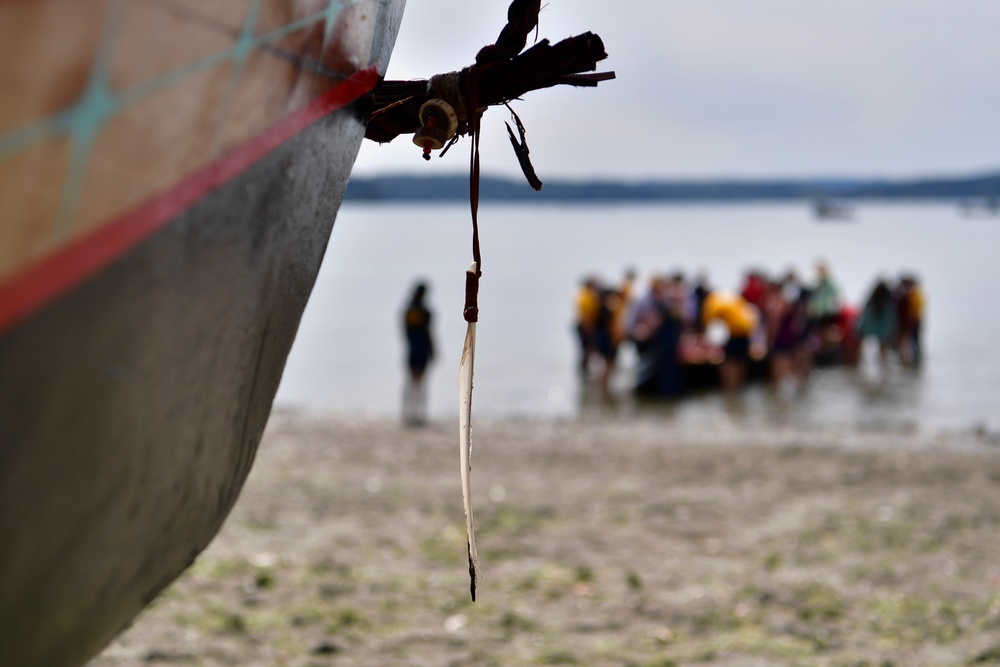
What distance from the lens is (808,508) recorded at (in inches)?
393

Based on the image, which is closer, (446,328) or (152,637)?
(152,637)

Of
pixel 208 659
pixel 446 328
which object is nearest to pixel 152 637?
pixel 208 659

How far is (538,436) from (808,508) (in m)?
6.86

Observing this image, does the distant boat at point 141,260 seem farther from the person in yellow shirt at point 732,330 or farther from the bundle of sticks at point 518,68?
the person in yellow shirt at point 732,330

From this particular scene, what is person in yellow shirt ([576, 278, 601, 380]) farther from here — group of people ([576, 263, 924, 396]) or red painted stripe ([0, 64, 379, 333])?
red painted stripe ([0, 64, 379, 333])

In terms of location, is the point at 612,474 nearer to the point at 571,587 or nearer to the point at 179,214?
the point at 571,587

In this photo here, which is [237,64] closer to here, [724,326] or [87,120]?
[87,120]

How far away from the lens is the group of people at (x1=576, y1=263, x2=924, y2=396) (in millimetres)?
19594

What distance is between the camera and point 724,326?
21672mm

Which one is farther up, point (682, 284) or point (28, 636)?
point (682, 284)

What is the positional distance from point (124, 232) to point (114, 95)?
20 centimetres

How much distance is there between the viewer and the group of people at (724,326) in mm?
19594

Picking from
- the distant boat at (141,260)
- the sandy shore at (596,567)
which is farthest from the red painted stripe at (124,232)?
the sandy shore at (596,567)

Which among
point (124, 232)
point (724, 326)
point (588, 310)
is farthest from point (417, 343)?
point (124, 232)
